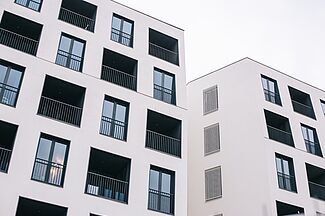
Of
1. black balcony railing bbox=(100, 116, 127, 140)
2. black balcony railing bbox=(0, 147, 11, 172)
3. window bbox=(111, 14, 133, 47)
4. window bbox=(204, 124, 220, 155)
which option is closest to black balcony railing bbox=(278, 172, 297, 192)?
window bbox=(204, 124, 220, 155)

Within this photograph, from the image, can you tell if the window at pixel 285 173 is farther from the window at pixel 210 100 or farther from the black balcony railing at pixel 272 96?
the window at pixel 210 100

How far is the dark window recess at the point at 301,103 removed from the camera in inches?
1399

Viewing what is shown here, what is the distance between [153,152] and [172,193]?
8.00ft

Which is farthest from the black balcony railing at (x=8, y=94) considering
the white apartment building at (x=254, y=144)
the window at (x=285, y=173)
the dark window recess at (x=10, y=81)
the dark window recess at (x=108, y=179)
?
the window at (x=285, y=173)

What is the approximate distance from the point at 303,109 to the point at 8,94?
22.7 m

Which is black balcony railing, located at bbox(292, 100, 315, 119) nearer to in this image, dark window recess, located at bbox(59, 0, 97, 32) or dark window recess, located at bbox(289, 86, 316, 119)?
dark window recess, located at bbox(289, 86, 316, 119)

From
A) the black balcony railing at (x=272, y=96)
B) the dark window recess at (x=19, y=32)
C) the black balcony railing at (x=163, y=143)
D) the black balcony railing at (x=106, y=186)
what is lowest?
the black balcony railing at (x=106, y=186)

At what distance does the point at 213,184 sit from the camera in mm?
31359

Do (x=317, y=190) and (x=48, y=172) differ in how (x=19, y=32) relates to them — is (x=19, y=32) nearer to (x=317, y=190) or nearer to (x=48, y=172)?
(x=48, y=172)

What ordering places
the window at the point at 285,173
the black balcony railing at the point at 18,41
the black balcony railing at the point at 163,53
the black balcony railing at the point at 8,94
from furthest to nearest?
the black balcony railing at the point at 163,53 → the window at the point at 285,173 → the black balcony railing at the point at 18,41 → the black balcony railing at the point at 8,94

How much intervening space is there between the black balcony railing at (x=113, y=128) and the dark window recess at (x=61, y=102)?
1.41 meters

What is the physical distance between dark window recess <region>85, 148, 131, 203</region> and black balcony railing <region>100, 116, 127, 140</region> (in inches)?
48.2

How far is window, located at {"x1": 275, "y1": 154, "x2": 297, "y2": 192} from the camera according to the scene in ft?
97.6

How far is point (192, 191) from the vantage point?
32281 mm
